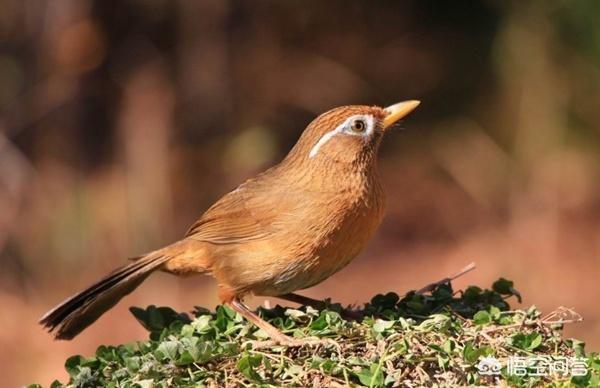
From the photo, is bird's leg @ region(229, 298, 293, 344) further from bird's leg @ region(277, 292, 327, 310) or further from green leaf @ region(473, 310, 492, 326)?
green leaf @ region(473, 310, 492, 326)

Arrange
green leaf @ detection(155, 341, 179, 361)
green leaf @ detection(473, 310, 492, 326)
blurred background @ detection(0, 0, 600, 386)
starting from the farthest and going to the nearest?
1. blurred background @ detection(0, 0, 600, 386)
2. green leaf @ detection(473, 310, 492, 326)
3. green leaf @ detection(155, 341, 179, 361)

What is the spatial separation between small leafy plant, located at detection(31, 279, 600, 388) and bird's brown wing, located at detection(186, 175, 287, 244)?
3.58 feet

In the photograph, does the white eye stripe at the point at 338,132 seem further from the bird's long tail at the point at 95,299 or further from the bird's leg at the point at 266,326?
the bird's leg at the point at 266,326

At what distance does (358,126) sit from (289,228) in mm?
691

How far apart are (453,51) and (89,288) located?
344 inches

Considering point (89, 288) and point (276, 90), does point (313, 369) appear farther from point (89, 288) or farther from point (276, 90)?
point (276, 90)

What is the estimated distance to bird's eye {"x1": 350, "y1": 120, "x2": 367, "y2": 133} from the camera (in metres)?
5.96

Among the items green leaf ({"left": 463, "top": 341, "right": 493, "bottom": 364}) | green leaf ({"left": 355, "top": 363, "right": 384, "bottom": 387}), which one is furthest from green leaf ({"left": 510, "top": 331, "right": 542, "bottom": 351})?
green leaf ({"left": 355, "top": 363, "right": 384, "bottom": 387})

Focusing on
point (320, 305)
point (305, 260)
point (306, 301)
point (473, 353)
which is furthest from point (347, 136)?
point (473, 353)

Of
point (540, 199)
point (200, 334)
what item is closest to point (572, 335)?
point (540, 199)

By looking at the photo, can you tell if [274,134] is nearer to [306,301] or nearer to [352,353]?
[306,301]

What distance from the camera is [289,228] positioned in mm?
5656

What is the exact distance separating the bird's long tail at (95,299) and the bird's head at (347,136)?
0.92 meters

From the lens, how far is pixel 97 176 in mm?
12672
